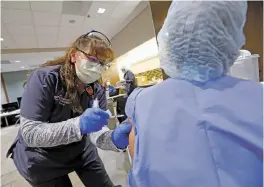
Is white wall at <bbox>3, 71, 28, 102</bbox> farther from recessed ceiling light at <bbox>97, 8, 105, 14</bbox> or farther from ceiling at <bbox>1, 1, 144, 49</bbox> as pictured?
recessed ceiling light at <bbox>97, 8, 105, 14</bbox>

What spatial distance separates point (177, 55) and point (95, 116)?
0.38 meters

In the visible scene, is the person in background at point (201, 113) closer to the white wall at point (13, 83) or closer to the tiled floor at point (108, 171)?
the tiled floor at point (108, 171)

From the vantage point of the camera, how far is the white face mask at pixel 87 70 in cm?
91

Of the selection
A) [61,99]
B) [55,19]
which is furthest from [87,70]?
[55,19]

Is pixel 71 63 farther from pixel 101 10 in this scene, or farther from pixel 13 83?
pixel 13 83

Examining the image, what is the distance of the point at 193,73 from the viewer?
500 mm

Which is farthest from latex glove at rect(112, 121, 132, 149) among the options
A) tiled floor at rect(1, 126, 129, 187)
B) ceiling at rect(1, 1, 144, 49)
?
ceiling at rect(1, 1, 144, 49)

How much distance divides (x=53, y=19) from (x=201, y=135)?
12.3 ft

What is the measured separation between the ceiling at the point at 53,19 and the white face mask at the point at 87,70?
2.48m

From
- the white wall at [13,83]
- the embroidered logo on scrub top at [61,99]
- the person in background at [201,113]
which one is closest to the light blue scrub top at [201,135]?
the person in background at [201,113]

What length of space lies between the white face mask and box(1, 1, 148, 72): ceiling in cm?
248

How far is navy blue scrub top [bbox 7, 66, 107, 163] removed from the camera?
735 mm

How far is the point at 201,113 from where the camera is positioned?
44 centimetres

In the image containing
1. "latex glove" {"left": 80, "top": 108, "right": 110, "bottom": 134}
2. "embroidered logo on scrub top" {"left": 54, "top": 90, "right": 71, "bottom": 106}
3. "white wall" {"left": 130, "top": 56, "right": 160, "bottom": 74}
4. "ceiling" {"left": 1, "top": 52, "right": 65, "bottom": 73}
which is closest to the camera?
"latex glove" {"left": 80, "top": 108, "right": 110, "bottom": 134}
